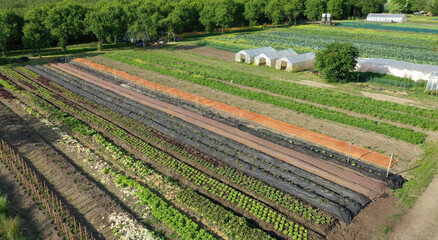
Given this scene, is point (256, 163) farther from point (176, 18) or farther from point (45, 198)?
point (176, 18)

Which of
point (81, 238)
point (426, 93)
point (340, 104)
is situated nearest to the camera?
point (81, 238)

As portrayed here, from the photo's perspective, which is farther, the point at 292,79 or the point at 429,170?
the point at 292,79

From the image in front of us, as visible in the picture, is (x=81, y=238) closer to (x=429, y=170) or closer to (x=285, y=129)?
(x=285, y=129)

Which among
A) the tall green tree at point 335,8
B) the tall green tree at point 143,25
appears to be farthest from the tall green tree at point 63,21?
the tall green tree at point 335,8

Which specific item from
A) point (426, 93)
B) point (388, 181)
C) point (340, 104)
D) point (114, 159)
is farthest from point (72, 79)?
point (426, 93)

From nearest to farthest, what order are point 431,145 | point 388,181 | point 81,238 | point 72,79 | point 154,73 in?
point 81,238 < point 388,181 < point 431,145 < point 72,79 < point 154,73

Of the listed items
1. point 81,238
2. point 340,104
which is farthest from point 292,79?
point 81,238

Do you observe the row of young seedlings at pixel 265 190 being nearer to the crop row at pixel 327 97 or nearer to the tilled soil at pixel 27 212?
the tilled soil at pixel 27 212

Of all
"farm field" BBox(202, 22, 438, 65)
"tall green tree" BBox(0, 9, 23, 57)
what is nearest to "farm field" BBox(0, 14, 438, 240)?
"tall green tree" BBox(0, 9, 23, 57)
